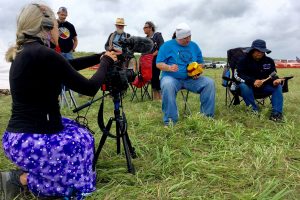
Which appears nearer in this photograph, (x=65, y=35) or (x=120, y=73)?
(x=120, y=73)

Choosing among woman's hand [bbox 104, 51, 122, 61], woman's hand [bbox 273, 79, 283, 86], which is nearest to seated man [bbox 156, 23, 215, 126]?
woman's hand [bbox 273, 79, 283, 86]

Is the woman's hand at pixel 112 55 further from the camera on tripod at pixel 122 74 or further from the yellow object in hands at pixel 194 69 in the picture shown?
the yellow object in hands at pixel 194 69

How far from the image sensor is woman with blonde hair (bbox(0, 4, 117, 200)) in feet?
8.57

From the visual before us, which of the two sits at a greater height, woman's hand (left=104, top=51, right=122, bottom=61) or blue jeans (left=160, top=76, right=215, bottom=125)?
woman's hand (left=104, top=51, right=122, bottom=61)

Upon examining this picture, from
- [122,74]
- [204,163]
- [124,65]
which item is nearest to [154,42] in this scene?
[204,163]

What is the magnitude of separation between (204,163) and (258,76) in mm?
3293

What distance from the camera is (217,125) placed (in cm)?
477

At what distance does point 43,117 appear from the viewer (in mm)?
2732

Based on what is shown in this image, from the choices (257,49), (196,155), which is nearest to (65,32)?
(257,49)

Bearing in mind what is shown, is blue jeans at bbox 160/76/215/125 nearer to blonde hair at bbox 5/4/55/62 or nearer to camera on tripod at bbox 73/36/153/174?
camera on tripod at bbox 73/36/153/174

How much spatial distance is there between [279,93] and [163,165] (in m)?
3.32

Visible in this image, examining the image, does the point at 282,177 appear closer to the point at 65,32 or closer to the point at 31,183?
the point at 31,183

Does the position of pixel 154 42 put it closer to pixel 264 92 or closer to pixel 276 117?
pixel 264 92

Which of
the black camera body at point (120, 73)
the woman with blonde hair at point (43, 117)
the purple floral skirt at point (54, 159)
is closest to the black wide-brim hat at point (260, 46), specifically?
the black camera body at point (120, 73)
